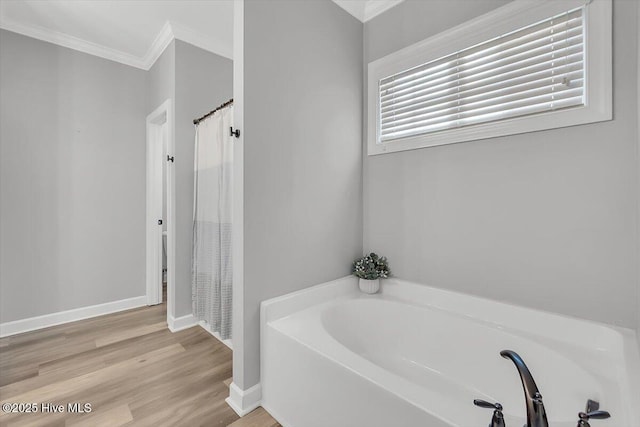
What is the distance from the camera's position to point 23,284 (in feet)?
8.09

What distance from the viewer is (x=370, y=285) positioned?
2002 mm

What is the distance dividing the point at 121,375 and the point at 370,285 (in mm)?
1770

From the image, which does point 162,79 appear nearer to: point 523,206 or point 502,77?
point 502,77

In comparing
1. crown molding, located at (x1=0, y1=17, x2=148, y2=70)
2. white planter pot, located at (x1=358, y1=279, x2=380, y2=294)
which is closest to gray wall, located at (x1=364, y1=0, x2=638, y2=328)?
white planter pot, located at (x1=358, y1=279, x2=380, y2=294)

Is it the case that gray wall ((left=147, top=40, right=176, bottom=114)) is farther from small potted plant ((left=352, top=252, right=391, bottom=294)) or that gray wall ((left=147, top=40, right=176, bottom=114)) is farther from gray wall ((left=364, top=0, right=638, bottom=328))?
small potted plant ((left=352, top=252, right=391, bottom=294))

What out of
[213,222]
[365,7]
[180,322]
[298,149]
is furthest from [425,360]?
[365,7]

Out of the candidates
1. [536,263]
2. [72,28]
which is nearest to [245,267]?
[536,263]

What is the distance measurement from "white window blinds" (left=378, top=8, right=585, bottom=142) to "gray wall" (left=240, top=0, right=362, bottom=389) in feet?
1.33

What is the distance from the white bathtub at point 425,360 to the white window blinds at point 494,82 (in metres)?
1.07

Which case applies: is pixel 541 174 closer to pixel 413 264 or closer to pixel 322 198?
pixel 413 264

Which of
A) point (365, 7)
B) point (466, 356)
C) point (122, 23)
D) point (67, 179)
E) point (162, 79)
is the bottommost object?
point (466, 356)

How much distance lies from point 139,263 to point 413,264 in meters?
2.88

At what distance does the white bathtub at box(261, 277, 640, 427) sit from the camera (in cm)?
97

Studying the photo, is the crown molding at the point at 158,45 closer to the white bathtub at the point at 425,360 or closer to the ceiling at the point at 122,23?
the ceiling at the point at 122,23
